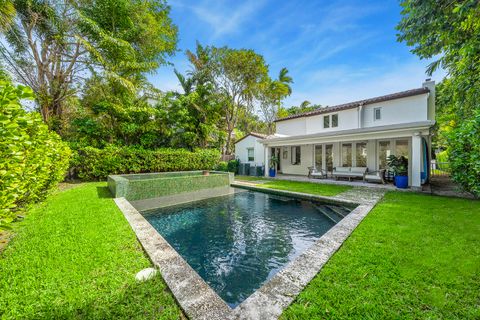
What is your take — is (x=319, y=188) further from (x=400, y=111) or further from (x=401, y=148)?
(x=400, y=111)

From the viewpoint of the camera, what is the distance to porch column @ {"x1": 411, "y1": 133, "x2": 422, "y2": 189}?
29.5ft

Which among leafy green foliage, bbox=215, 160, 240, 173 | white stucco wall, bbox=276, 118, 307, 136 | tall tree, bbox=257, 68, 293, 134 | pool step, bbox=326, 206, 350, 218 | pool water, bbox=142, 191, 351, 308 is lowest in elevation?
pool water, bbox=142, 191, 351, 308

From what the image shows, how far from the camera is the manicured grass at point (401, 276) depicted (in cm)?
214

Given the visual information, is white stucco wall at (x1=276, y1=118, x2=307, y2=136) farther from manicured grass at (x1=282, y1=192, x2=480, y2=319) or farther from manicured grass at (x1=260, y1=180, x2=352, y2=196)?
manicured grass at (x1=282, y1=192, x2=480, y2=319)

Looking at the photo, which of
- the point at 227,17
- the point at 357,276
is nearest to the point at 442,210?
the point at 357,276

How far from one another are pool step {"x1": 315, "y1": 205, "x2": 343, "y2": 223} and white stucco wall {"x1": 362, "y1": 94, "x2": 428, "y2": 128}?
33.2ft

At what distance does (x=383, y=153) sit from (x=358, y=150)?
1.43 metres

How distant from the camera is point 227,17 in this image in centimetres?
1002

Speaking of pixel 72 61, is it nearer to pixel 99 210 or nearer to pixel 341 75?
pixel 99 210

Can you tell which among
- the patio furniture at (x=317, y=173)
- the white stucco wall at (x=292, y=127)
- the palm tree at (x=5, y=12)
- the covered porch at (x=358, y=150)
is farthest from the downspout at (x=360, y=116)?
the palm tree at (x=5, y=12)

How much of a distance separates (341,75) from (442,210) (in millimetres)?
12938

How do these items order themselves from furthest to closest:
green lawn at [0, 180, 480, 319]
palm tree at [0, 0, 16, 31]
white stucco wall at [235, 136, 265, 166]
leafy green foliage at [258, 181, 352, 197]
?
white stucco wall at [235, 136, 265, 166] → leafy green foliage at [258, 181, 352, 197] → palm tree at [0, 0, 16, 31] → green lawn at [0, 180, 480, 319]

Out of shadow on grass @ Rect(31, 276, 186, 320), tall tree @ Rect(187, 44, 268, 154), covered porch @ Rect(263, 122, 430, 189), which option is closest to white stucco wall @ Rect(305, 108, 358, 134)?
covered porch @ Rect(263, 122, 430, 189)

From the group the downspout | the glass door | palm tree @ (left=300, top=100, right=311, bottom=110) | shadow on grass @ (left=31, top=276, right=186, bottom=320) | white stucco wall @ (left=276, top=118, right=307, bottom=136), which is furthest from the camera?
palm tree @ (left=300, top=100, right=311, bottom=110)
